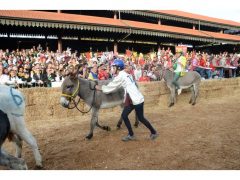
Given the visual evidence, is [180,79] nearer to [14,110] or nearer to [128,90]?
[128,90]

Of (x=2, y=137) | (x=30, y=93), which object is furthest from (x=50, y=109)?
(x=2, y=137)

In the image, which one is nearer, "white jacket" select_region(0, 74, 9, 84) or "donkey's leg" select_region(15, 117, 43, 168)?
"donkey's leg" select_region(15, 117, 43, 168)

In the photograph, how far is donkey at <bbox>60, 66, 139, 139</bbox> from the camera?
23.1ft

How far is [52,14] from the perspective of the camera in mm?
16547

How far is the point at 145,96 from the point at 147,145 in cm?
597

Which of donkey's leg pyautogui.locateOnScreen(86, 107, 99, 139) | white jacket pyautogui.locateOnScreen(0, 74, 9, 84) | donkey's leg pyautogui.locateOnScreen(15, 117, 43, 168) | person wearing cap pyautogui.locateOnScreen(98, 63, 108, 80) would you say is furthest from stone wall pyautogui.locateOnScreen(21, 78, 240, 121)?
donkey's leg pyautogui.locateOnScreen(15, 117, 43, 168)

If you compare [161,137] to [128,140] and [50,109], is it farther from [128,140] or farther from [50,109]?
[50,109]

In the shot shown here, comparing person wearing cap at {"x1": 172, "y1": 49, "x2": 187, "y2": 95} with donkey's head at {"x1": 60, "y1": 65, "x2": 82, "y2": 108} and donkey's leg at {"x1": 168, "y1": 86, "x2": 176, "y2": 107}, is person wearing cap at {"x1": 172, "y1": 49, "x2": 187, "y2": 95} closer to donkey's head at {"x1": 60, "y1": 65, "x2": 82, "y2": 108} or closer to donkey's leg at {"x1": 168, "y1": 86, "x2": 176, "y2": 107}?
donkey's leg at {"x1": 168, "y1": 86, "x2": 176, "y2": 107}

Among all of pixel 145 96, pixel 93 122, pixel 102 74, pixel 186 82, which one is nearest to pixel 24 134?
pixel 93 122

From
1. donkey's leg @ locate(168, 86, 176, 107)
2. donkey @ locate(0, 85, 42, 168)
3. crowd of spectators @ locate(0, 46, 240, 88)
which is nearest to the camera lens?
donkey @ locate(0, 85, 42, 168)

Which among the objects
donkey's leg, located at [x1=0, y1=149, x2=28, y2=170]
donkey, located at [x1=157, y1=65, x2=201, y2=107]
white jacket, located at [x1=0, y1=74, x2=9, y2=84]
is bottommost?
donkey's leg, located at [x1=0, y1=149, x2=28, y2=170]

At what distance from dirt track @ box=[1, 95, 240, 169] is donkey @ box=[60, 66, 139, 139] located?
0.69 m
